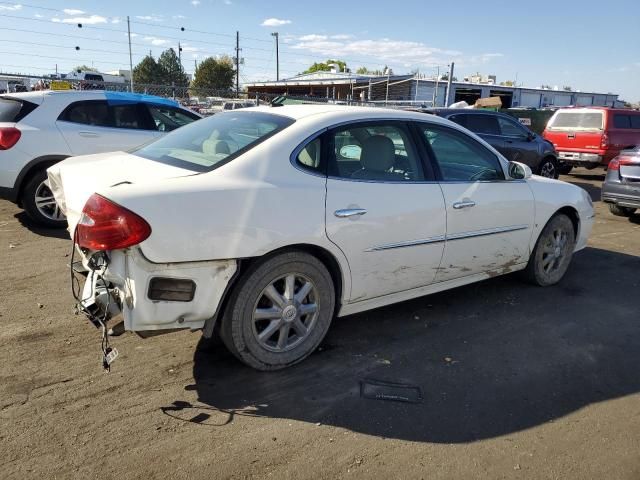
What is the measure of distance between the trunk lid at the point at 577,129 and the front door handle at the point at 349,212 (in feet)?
40.1

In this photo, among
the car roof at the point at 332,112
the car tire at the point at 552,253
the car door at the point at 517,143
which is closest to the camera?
the car roof at the point at 332,112

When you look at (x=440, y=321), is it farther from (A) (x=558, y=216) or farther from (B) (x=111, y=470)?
(B) (x=111, y=470)

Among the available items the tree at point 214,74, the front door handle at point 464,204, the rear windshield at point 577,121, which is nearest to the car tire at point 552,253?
the front door handle at point 464,204

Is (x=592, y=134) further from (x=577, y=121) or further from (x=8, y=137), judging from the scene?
(x=8, y=137)

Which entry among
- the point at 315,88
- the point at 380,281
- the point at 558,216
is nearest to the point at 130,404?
the point at 380,281

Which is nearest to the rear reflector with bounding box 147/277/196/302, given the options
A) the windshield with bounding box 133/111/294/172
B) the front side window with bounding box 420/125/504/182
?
the windshield with bounding box 133/111/294/172

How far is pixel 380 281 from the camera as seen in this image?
3701 mm

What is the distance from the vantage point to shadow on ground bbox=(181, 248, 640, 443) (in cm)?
297

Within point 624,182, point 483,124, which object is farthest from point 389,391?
point 483,124

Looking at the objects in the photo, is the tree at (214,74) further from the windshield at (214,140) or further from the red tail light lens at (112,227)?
the red tail light lens at (112,227)

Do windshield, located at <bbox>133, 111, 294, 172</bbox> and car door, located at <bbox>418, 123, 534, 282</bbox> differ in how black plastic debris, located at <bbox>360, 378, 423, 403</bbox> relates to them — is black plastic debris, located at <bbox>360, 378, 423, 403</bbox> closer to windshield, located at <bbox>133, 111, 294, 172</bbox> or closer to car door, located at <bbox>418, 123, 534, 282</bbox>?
car door, located at <bbox>418, 123, 534, 282</bbox>

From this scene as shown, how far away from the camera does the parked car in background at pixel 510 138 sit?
10672 mm

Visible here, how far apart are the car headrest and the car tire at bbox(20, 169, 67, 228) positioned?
4.45 meters

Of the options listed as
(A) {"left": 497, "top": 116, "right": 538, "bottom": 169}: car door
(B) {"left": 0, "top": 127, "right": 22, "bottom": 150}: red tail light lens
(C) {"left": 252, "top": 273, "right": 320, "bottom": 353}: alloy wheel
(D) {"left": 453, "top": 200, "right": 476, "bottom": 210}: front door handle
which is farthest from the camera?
(A) {"left": 497, "top": 116, "right": 538, "bottom": 169}: car door
